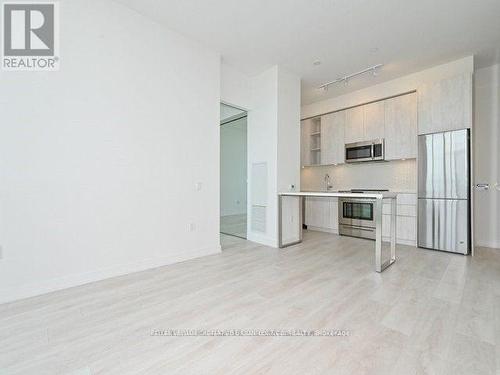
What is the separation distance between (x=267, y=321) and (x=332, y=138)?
422cm

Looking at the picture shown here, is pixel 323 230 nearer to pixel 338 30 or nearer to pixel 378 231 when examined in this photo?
pixel 378 231

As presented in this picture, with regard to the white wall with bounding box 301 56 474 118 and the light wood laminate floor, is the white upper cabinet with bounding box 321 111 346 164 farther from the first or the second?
the light wood laminate floor

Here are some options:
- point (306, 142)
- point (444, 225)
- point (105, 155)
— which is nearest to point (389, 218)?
Result: point (444, 225)

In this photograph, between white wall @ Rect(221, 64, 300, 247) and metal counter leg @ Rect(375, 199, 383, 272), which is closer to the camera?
metal counter leg @ Rect(375, 199, 383, 272)

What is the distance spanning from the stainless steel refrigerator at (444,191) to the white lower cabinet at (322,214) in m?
1.46

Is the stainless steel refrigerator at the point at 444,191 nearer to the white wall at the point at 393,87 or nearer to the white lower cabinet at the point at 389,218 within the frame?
the white lower cabinet at the point at 389,218

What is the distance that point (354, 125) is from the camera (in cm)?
467

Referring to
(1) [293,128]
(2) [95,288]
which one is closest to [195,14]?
(1) [293,128]

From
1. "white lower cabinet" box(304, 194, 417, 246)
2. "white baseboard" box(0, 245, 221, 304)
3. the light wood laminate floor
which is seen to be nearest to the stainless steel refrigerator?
"white lower cabinet" box(304, 194, 417, 246)

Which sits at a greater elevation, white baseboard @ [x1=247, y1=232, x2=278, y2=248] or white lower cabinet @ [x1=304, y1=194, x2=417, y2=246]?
white lower cabinet @ [x1=304, y1=194, x2=417, y2=246]

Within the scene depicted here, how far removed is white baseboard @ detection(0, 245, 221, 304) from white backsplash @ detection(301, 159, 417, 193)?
11.5ft

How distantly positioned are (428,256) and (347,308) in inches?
87.9

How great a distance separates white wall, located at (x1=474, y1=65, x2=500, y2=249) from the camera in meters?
3.74

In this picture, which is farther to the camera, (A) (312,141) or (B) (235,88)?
(A) (312,141)
